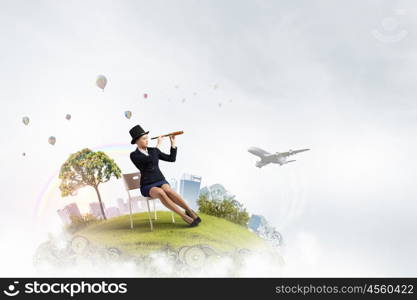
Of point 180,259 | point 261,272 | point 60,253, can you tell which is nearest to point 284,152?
point 261,272

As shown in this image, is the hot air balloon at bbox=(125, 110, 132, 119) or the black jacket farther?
the hot air balloon at bbox=(125, 110, 132, 119)

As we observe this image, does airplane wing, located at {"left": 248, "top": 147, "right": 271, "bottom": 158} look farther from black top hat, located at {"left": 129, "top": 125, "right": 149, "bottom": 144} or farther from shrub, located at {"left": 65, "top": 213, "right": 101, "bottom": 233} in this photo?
shrub, located at {"left": 65, "top": 213, "right": 101, "bottom": 233}

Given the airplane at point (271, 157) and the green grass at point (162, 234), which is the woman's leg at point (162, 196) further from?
the airplane at point (271, 157)

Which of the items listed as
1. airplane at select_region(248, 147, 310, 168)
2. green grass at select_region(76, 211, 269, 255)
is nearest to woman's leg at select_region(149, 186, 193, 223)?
green grass at select_region(76, 211, 269, 255)

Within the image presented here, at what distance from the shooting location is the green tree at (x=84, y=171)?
11500 mm

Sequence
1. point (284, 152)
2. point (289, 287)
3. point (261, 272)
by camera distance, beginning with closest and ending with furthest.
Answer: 1. point (289, 287)
2. point (261, 272)
3. point (284, 152)

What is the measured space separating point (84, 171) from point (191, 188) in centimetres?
341

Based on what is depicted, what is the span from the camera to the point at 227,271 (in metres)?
9.19

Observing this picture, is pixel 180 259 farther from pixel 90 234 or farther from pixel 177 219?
pixel 90 234

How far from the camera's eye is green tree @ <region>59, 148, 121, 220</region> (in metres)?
11.5

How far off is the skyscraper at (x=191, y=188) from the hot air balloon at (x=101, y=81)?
165 inches

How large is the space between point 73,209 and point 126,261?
3521 mm

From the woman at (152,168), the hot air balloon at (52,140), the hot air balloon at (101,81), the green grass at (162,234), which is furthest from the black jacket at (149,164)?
the hot air balloon at (52,140)

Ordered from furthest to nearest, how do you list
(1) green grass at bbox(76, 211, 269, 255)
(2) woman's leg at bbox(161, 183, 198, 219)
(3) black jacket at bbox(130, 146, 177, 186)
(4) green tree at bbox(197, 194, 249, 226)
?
(4) green tree at bbox(197, 194, 249, 226), (1) green grass at bbox(76, 211, 269, 255), (2) woman's leg at bbox(161, 183, 198, 219), (3) black jacket at bbox(130, 146, 177, 186)
